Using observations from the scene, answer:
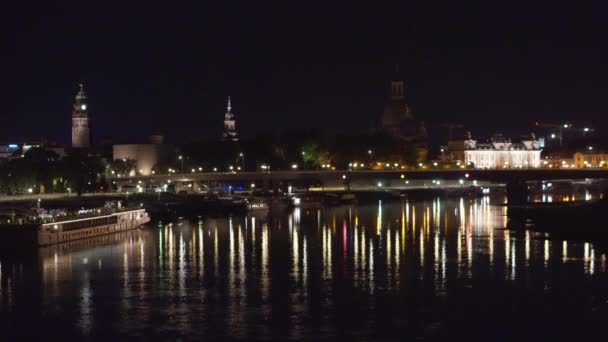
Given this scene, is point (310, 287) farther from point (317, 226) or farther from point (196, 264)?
point (317, 226)

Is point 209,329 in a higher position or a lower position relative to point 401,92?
lower

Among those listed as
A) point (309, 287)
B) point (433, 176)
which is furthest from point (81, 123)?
point (309, 287)

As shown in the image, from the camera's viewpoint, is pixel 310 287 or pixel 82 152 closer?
pixel 310 287

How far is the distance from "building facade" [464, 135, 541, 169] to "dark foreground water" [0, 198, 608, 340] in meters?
106

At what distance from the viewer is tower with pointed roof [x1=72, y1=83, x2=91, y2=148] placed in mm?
127375

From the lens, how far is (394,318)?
28.4 metres

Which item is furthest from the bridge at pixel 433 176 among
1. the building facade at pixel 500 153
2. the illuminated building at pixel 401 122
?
the building facade at pixel 500 153

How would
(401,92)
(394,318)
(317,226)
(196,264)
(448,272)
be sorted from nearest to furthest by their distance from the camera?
(394,318)
(448,272)
(196,264)
(317,226)
(401,92)

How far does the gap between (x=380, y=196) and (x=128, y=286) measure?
60970 mm

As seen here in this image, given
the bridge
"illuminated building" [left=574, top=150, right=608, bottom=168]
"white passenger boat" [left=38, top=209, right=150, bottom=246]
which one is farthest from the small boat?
"illuminated building" [left=574, top=150, right=608, bottom=168]

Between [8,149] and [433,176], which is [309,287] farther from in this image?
[8,149]

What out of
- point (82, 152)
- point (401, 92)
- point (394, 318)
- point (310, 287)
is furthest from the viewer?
point (401, 92)

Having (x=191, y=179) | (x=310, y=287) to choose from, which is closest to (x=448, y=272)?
(x=310, y=287)

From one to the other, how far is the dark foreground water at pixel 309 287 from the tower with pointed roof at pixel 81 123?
77.8m
